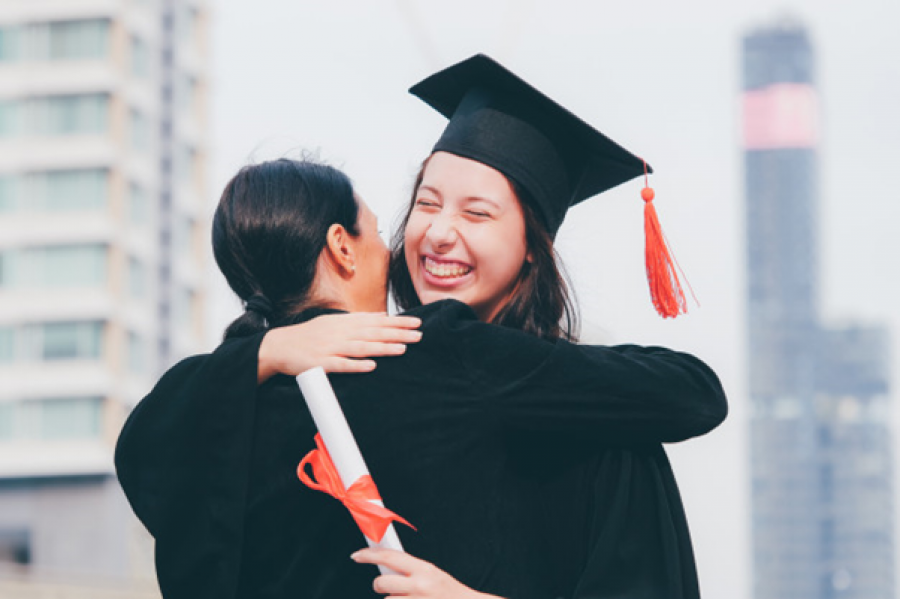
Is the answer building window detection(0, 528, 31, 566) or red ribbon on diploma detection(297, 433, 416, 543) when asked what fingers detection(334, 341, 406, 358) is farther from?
building window detection(0, 528, 31, 566)

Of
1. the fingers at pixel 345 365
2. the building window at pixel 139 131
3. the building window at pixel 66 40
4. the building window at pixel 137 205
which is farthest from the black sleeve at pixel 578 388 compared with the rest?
the building window at pixel 139 131

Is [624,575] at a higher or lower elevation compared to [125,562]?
higher

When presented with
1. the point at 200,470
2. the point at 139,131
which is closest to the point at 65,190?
the point at 139,131

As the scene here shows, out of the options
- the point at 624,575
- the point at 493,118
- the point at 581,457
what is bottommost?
the point at 624,575

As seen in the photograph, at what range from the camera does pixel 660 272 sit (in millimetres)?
Answer: 3309

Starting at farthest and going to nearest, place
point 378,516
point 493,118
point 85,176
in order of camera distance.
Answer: point 85,176, point 493,118, point 378,516

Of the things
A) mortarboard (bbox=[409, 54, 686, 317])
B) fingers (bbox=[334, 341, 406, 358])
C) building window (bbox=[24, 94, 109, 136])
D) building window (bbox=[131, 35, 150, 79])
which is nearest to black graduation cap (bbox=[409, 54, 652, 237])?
mortarboard (bbox=[409, 54, 686, 317])

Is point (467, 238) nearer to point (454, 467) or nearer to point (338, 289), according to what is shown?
point (338, 289)

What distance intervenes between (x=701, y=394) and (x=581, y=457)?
0.24 metres

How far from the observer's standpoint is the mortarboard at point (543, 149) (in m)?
3.25

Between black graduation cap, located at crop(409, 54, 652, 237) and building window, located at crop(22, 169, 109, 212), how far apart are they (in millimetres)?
44754

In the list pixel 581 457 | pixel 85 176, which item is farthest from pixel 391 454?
pixel 85 176

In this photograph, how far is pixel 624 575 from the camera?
9.31ft

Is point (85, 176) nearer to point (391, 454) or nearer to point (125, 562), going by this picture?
point (125, 562)
